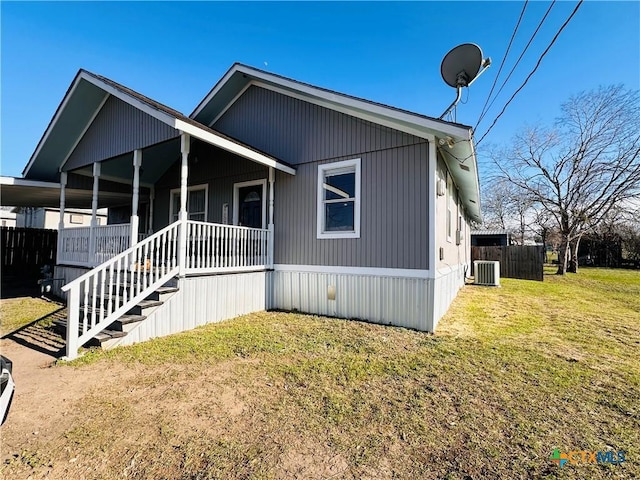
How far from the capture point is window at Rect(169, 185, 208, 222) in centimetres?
952

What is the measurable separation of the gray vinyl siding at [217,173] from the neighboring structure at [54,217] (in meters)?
10.3

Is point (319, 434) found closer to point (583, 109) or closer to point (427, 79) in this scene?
point (427, 79)

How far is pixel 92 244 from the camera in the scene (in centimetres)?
764

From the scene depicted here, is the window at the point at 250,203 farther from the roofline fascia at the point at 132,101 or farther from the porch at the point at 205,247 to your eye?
the roofline fascia at the point at 132,101

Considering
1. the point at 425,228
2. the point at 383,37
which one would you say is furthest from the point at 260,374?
the point at 383,37

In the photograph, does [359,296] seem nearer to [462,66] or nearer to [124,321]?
[124,321]

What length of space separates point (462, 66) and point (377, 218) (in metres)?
3.35

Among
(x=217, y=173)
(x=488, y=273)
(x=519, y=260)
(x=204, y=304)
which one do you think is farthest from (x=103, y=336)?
(x=519, y=260)

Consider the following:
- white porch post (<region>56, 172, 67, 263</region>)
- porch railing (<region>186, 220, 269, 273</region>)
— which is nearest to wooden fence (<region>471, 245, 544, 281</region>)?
porch railing (<region>186, 220, 269, 273</region>)

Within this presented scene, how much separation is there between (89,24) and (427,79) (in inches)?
354

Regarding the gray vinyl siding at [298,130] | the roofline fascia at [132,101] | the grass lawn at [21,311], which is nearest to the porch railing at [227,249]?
the roofline fascia at [132,101]

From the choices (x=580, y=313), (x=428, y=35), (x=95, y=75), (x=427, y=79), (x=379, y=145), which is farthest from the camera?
(x=427, y=79)

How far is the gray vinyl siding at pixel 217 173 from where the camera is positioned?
28.0ft

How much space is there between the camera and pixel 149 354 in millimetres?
4418
